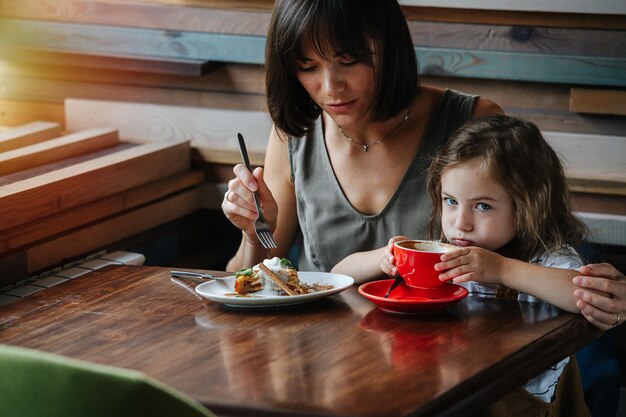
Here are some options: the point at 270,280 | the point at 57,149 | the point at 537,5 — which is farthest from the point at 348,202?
the point at 57,149

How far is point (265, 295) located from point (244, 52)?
1.38m

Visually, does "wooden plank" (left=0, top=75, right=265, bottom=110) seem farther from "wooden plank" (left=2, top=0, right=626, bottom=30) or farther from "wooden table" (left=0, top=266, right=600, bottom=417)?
"wooden table" (left=0, top=266, right=600, bottom=417)

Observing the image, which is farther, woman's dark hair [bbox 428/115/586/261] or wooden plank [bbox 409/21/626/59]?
wooden plank [bbox 409/21/626/59]

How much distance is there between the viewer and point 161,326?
1.80m

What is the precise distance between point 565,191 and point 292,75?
2.30 ft

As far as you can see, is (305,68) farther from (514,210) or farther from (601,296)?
(601,296)

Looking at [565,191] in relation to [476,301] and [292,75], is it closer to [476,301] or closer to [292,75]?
[476,301]

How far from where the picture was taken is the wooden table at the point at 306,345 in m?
1.44

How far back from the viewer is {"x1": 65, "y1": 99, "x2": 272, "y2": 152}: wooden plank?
3195 millimetres

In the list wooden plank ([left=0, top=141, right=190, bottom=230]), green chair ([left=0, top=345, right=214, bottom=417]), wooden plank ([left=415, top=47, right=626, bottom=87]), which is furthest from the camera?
wooden plank ([left=415, top=47, right=626, bottom=87])

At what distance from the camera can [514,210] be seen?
2123mm

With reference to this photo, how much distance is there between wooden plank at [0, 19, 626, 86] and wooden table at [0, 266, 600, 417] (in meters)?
1.11

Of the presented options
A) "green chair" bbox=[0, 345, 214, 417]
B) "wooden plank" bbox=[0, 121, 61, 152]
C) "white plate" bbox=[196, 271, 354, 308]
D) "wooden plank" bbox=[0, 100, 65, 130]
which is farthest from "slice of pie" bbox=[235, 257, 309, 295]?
"wooden plank" bbox=[0, 100, 65, 130]

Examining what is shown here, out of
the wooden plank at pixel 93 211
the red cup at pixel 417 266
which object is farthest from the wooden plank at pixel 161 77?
the red cup at pixel 417 266
